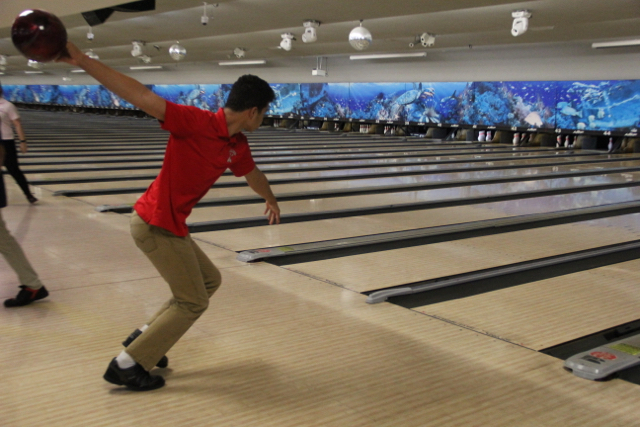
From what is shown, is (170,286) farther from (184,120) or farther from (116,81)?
(116,81)

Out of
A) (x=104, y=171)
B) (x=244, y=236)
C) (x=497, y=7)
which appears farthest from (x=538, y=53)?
(x=244, y=236)

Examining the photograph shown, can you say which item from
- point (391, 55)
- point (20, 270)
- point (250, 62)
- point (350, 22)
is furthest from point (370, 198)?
point (250, 62)

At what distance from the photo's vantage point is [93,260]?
11.8 ft

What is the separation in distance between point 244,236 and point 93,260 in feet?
3.67

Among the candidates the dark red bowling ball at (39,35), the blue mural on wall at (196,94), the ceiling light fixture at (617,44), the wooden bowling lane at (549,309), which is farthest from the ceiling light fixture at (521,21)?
the blue mural on wall at (196,94)

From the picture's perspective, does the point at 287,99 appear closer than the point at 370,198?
No

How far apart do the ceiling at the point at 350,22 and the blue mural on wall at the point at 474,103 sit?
3.09ft

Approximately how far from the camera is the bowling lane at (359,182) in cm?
655

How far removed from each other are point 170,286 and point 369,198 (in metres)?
4.38

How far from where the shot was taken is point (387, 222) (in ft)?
16.4

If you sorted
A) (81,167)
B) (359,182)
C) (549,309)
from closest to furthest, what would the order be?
(549,309) → (359,182) → (81,167)

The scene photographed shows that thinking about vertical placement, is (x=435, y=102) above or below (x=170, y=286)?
above

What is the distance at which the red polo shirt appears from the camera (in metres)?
1.91

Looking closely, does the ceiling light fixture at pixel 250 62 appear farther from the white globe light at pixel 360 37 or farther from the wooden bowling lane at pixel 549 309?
the wooden bowling lane at pixel 549 309
